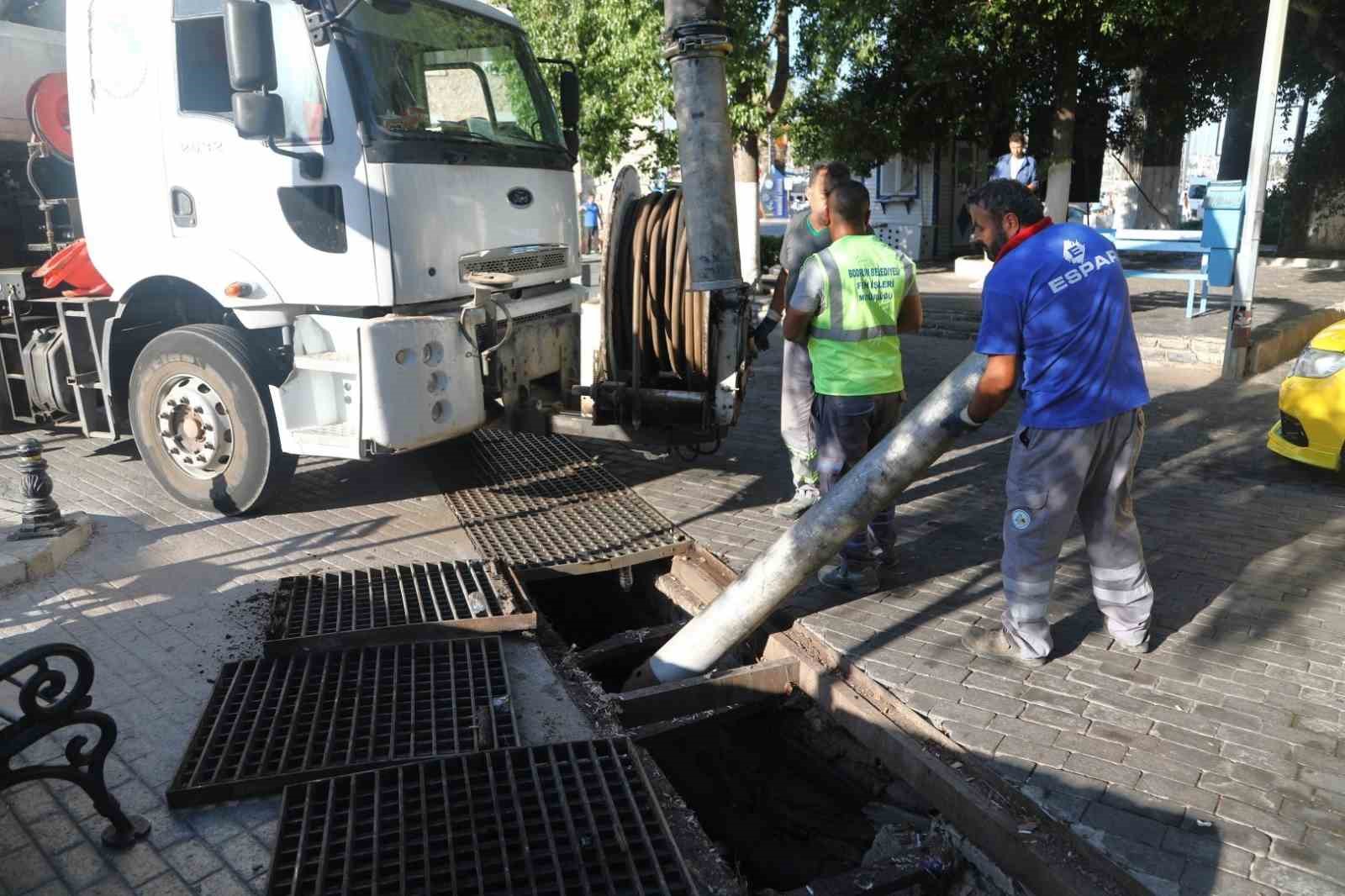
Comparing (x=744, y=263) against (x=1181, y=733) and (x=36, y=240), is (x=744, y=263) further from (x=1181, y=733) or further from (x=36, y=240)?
(x=1181, y=733)

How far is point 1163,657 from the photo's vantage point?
4.18m

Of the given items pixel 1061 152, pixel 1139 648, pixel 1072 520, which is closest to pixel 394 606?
pixel 1072 520

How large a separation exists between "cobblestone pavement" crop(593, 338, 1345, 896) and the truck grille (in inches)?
63.8

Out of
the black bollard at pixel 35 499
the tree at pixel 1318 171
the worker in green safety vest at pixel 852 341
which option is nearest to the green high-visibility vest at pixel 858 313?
the worker in green safety vest at pixel 852 341

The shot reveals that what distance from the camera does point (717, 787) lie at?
4.26 metres

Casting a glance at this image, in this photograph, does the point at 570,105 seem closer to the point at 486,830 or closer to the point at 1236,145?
the point at 486,830

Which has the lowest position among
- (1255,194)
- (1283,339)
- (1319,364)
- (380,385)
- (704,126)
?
(1283,339)

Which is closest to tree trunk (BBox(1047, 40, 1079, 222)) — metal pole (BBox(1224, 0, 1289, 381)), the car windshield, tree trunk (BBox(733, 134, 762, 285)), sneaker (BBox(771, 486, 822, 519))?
tree trunk (BBox(733, 134, 762, 285))

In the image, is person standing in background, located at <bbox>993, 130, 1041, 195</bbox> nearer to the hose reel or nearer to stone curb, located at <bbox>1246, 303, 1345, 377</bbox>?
stone curb, located at <bbox>1246, 303, 1345, 377</bbox>

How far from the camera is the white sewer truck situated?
5.22 meters

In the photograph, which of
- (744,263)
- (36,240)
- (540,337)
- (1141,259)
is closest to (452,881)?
(540,337)

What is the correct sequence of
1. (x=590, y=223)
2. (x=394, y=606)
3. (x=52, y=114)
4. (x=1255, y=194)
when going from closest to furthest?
1. (x=394, y=606)
2. (x=52, y=114)
3. (x=1255, y=194)
4. (x=590, y=223)

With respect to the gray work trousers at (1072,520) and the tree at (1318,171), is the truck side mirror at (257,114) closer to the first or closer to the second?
the gray work trousers at (1072,520)

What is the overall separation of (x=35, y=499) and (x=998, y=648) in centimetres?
521
